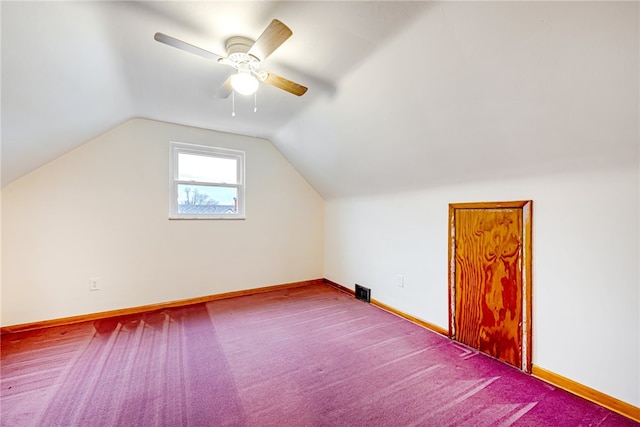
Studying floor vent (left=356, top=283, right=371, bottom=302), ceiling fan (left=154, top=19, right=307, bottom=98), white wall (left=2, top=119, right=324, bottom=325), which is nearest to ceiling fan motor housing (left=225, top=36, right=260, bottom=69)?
ceiling fan (left=154, top=19, right=307, bottom=98)

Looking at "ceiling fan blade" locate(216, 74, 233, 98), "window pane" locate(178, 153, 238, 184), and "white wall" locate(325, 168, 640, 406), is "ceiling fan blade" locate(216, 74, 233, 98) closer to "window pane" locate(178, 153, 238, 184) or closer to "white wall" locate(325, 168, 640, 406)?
"window pane" locate(178, 153, 238, 184)

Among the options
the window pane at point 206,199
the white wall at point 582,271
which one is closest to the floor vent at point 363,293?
the white wall at point 582,271

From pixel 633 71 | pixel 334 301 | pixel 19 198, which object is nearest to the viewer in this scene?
pixel 633 71

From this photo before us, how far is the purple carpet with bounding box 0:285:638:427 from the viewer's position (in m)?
1.49

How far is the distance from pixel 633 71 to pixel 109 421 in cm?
315

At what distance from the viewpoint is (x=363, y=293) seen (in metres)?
3.44

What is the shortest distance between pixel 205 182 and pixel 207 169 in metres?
0.18

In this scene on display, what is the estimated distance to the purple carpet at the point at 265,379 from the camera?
Result: 4.89ft

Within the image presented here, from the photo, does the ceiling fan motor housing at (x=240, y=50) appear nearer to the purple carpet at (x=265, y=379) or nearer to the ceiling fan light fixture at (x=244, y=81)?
the ceiling fan light fixture at (x=244, y=81)

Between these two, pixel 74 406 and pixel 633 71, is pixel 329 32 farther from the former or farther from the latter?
pixel 74 406

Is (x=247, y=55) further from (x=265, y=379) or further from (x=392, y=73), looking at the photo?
(x=265, y=379)

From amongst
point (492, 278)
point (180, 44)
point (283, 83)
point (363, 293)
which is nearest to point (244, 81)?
point (283, 83)

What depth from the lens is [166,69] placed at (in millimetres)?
1942

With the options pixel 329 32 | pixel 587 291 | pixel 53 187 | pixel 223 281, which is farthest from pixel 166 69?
pixel 587 291
